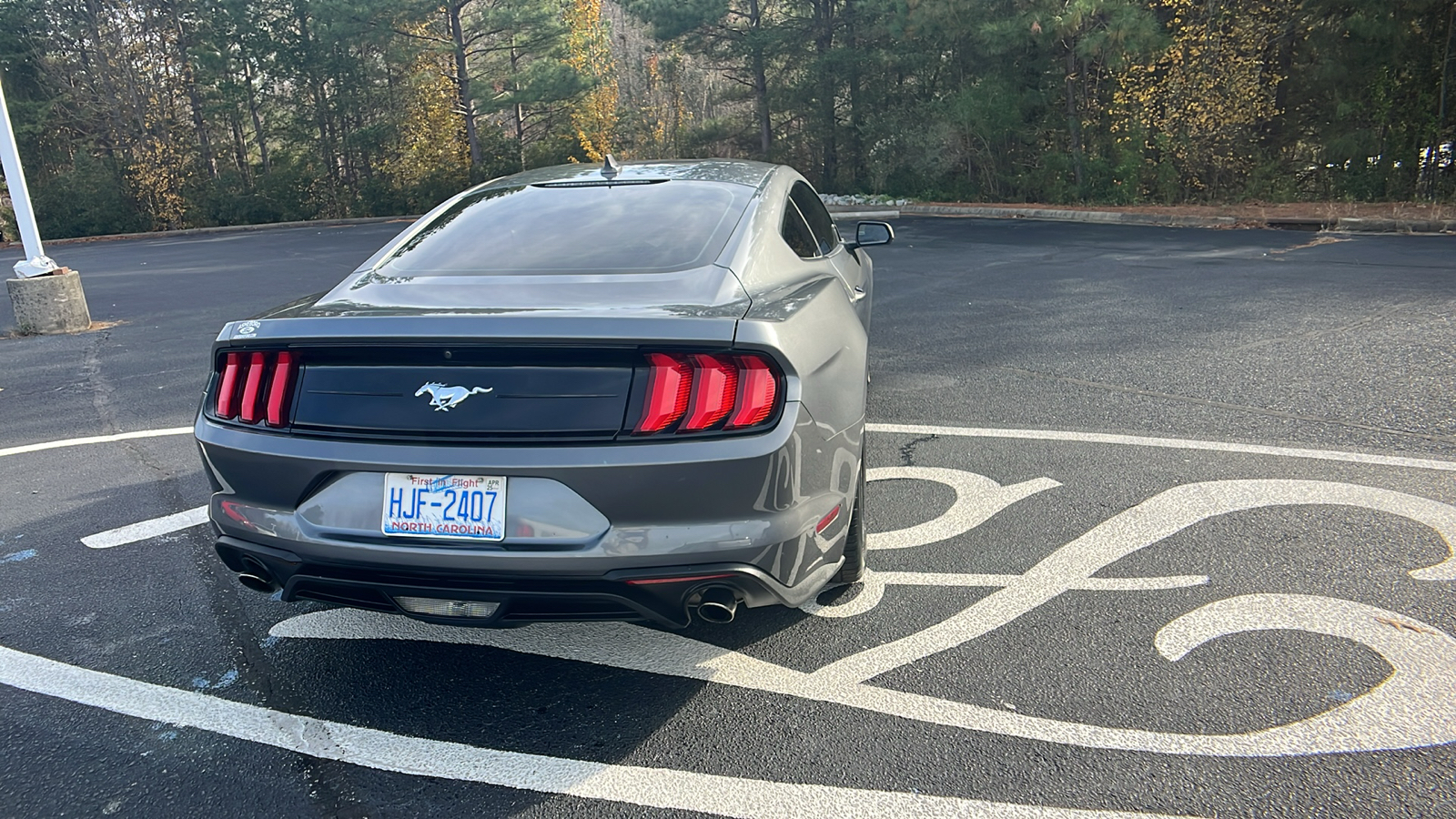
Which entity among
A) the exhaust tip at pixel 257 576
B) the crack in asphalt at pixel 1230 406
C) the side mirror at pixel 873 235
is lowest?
the crack in asphalt at pixel 1230 406

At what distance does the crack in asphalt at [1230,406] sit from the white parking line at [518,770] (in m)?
3.66

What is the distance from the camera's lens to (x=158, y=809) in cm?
236

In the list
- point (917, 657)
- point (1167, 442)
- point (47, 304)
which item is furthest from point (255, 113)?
point (917, 657)

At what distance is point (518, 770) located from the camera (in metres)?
2.49

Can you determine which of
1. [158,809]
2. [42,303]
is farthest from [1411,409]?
[42,303]

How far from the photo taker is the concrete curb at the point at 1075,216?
15.3 meters

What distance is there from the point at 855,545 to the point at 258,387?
6.41ft

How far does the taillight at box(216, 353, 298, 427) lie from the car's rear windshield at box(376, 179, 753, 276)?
0.63 metres

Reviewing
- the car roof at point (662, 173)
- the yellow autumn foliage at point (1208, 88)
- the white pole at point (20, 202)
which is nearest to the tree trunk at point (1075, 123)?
the yellow autumn foliage at point (1208, 88)

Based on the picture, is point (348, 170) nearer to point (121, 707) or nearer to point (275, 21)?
point (275, 21)

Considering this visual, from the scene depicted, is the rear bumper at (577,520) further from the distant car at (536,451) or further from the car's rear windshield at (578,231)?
the car's rear windshield at (578,231)

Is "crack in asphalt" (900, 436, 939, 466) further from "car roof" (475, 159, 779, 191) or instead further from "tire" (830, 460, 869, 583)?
"car roof" (475, 159, 779, 191)

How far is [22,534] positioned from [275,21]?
3093 centimetres

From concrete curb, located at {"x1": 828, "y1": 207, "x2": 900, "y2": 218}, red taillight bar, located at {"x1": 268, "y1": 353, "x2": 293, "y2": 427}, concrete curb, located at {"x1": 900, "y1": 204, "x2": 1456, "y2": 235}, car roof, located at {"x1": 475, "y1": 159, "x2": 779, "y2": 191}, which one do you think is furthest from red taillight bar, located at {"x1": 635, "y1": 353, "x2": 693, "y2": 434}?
concrete curb, located at {"x1": 828, "y1": 207, "x2": 900, "y2": 218}
